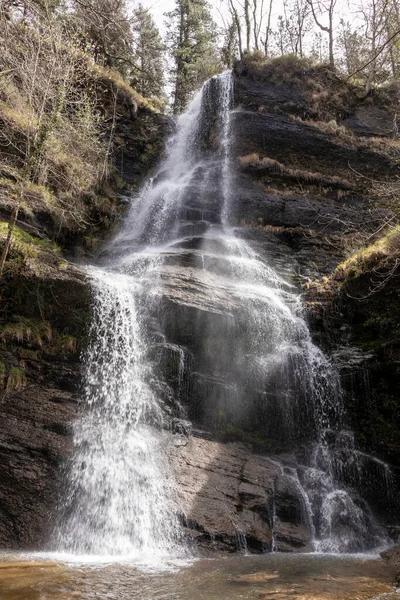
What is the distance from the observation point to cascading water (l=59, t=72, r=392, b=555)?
7328 millimetres

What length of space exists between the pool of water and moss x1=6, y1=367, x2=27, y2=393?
310cm

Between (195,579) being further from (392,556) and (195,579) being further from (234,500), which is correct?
(392,556)

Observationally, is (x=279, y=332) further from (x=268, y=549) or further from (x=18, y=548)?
(x=18, y=548)

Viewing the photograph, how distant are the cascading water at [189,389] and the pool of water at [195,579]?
1038 millimetres

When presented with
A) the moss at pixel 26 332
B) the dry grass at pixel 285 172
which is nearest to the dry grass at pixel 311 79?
the dry grass at pixel 285 172

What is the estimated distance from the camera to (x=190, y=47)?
105ft

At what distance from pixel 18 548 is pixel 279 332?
7259mm

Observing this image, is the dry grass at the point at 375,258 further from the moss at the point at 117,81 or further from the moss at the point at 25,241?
the moss at the point at 117,81

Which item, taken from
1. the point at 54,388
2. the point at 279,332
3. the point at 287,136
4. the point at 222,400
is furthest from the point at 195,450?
the point at 287,136

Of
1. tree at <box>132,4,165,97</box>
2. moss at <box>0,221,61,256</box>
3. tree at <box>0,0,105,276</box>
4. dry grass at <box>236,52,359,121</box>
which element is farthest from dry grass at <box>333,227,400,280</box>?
tree at <box>132,4,165,97</box>

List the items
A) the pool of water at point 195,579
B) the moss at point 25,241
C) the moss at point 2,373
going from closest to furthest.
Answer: the pool of water at point 195,579 → the moss at point 2,373 → the moss at point 25,241

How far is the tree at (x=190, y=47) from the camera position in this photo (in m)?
31.5

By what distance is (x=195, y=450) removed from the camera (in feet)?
28.3

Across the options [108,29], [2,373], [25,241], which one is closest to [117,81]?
[108,29]
